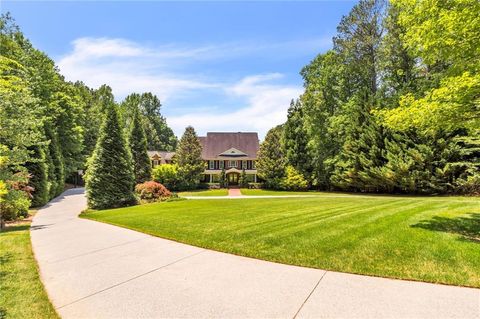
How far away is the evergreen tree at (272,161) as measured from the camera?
3619cm

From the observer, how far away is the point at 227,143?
1857 inches

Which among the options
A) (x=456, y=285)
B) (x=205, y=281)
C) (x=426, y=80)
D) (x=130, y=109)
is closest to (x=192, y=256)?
(x=205, y=281)

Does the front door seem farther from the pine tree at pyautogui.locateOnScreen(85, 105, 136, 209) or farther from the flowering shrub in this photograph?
the pine tree at pyautogui.locateOnScreen(85, 105, 136, 209)

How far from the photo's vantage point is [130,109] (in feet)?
216

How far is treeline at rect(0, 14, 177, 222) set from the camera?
30.1 ft

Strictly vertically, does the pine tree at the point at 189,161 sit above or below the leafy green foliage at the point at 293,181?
above

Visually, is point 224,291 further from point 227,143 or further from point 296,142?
point 227,143

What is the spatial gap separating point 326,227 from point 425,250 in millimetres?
2836

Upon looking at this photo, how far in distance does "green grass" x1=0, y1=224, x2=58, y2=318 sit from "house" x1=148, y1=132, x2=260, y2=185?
36238 mm

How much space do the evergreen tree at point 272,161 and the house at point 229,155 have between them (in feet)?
19.8

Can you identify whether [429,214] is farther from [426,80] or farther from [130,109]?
[130,109]

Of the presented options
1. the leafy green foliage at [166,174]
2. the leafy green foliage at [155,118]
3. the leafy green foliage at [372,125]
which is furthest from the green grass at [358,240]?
the leafy green foliage at [155,118]

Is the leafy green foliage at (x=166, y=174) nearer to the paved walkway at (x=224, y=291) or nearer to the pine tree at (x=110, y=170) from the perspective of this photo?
the pine tree at (x=110, y=170)

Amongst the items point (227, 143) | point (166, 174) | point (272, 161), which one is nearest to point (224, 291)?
point (166, 174)
